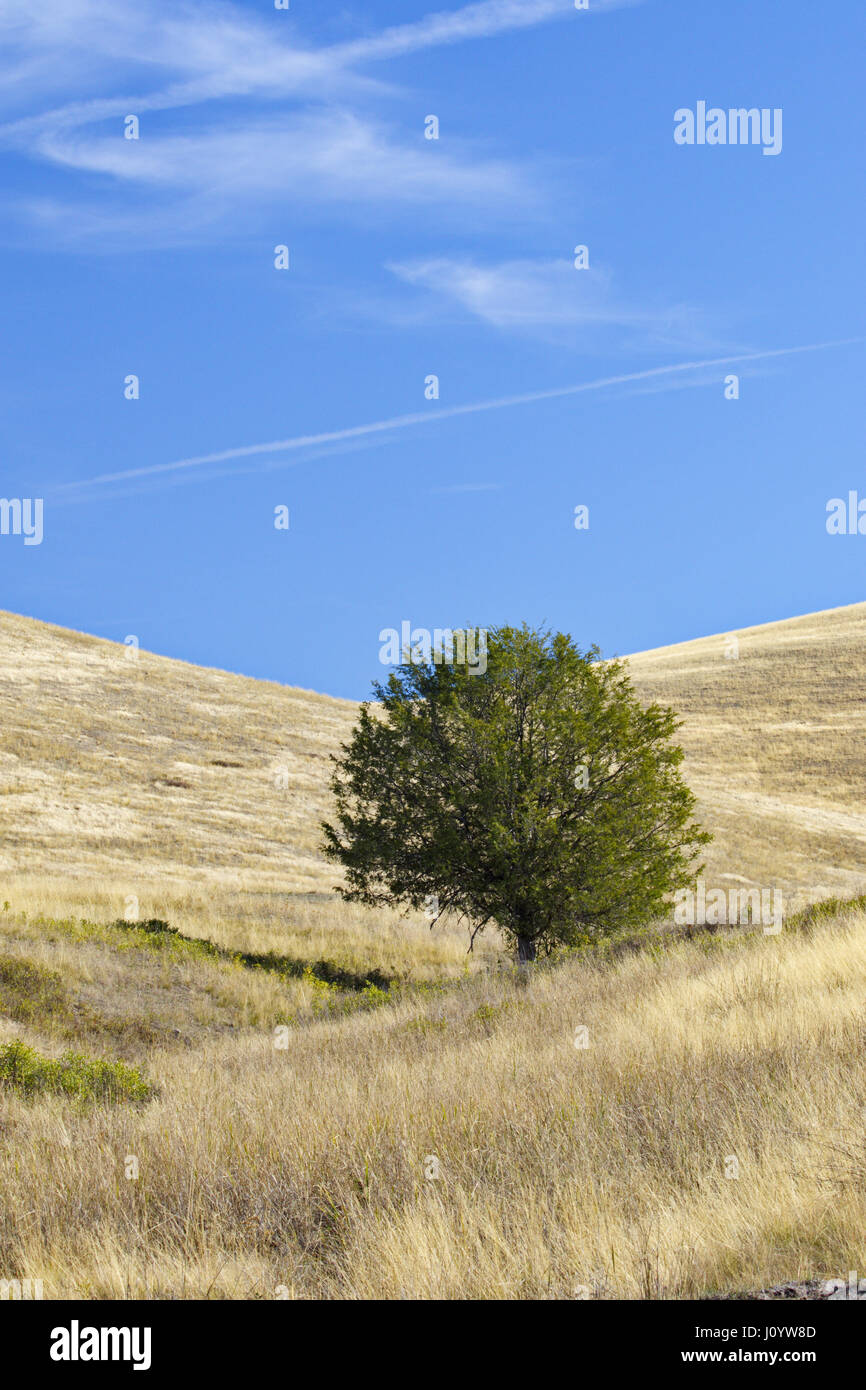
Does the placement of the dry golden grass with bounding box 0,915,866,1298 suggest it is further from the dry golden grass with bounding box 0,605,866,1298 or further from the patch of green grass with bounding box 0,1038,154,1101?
the patch of green grass with bounding box 0,1038,154,1101

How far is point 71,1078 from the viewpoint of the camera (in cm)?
1157

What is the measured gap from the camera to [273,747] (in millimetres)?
54406

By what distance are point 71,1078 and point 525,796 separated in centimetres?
1128

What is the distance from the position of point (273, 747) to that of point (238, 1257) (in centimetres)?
4958

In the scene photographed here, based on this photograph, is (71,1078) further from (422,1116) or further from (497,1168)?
(497,1168)

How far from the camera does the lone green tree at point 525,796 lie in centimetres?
2108

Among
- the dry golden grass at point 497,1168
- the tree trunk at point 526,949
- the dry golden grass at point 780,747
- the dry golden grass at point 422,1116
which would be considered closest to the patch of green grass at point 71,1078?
the dry golden grass at point 422,1116

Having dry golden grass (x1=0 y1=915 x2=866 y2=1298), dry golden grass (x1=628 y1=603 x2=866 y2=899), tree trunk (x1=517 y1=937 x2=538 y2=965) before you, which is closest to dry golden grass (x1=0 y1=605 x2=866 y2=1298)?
dry golden grass (x1=0 y1=915 x2=866 y2=1298)

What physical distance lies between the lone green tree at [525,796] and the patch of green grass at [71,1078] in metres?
10.1

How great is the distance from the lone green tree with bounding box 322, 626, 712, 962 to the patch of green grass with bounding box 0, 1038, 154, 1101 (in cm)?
1005

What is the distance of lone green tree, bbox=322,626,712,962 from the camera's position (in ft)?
69.2
